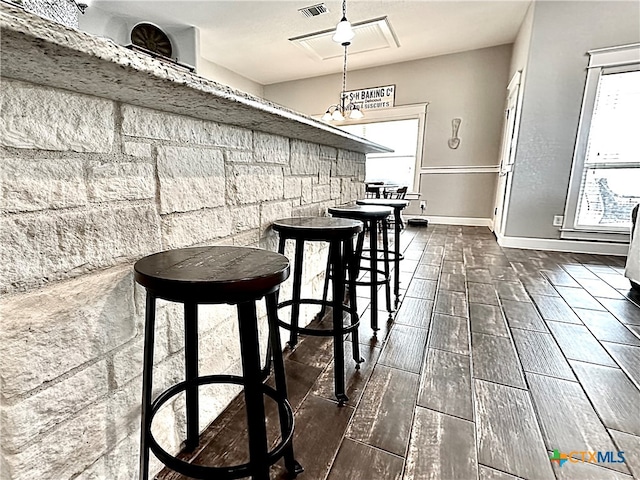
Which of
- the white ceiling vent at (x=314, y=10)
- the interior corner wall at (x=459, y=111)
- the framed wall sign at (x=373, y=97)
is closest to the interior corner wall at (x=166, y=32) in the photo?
the white ceiling vent at (x=314, y=10)

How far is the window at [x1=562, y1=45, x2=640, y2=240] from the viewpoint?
3.41m

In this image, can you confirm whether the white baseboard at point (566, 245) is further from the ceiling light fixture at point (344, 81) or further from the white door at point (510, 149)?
the ceiling light fixture at point (344, 81)

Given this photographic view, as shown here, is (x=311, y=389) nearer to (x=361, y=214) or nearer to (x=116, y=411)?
(x=116, y=411)

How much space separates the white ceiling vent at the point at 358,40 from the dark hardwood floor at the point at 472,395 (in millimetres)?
3907

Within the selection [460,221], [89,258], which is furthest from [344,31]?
[460,221]

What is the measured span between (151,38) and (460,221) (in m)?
5.69

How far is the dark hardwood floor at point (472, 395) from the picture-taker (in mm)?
991

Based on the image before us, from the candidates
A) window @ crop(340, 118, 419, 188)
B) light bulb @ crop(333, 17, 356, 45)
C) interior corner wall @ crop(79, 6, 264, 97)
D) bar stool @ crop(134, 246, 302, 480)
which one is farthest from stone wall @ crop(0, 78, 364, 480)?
window @ crop(340, 118, 419, 188)

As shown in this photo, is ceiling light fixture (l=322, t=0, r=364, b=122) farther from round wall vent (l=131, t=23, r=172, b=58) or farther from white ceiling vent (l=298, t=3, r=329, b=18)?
round wall vent (l=131, t=23, r=172, b=58)

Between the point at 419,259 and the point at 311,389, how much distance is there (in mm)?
2416

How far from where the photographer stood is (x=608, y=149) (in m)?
3.55

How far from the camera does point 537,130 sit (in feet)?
12.4

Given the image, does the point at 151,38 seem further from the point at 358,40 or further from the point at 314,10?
the point at 358,40

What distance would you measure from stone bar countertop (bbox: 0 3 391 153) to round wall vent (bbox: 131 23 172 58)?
14.1ft
